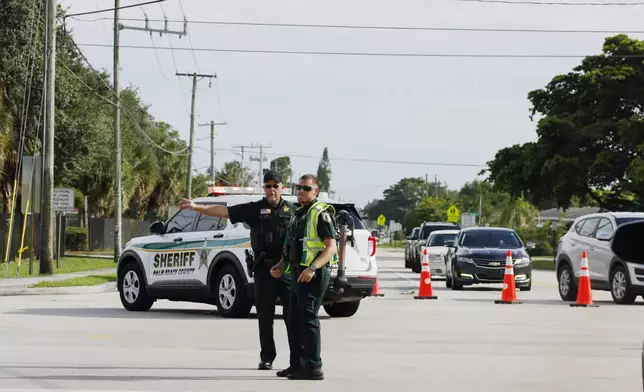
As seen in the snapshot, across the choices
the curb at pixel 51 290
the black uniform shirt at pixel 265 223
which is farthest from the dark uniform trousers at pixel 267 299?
the curb at pixel 51 290

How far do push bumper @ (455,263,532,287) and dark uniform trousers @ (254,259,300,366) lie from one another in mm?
18055

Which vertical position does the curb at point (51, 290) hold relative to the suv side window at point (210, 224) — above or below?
below

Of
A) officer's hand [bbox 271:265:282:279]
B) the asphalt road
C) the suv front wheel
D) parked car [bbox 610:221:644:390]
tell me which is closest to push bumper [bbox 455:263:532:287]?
the asphalt road

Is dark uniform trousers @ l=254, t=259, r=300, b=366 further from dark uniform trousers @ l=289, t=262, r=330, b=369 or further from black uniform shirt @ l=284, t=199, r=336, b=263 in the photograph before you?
black uniform shirt @ l=284, t=199, r=336, b=263

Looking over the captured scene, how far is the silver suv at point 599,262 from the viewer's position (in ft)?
78.0

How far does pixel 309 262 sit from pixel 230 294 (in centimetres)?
764

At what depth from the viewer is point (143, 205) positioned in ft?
279

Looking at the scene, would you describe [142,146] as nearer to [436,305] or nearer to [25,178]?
[25,178]

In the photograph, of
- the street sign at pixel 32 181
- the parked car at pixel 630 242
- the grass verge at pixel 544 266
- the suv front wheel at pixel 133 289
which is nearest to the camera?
the parked car at pixel 630 242

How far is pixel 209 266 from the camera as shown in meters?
19.2

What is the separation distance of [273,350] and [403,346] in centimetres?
316

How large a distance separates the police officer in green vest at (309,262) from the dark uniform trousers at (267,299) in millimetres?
577

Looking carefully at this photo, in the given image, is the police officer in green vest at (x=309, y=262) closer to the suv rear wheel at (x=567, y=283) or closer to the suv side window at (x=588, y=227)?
the suv rear wheel at (x=567, y=283)

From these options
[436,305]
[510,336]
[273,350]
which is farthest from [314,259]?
[436,305]
